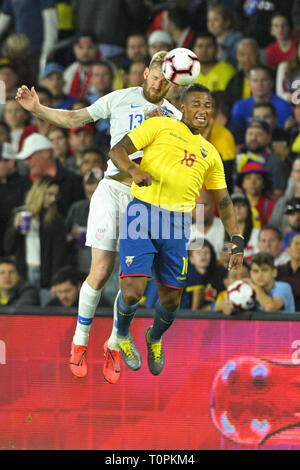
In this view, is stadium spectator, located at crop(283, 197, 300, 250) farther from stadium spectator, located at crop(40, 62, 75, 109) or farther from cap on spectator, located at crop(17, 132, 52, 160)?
stadium spectator, located at crop(40, 62, 75, 109)

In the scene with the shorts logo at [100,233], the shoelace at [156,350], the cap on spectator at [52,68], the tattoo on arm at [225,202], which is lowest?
the shoelace at [156,350]

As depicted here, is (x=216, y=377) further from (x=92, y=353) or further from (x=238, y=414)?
(x=92, y=353)

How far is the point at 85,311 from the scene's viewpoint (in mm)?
7707

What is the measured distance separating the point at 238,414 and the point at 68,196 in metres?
3.66

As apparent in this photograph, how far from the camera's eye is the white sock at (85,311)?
7629 mm

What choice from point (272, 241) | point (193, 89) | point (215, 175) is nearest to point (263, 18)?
point (272, 241)

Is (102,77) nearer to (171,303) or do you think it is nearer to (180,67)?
(180,67)

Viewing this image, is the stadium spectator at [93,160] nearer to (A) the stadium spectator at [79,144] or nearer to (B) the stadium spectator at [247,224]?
(A) the stadium spectator at [79,144]

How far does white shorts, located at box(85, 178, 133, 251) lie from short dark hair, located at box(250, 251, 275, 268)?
172 centimetres

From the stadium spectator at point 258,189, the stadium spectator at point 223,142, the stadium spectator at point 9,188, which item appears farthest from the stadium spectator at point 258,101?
the stadium spectator at point 9,188

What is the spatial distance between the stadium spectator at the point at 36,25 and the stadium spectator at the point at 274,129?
375 cm

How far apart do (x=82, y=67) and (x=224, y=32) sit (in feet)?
6.27

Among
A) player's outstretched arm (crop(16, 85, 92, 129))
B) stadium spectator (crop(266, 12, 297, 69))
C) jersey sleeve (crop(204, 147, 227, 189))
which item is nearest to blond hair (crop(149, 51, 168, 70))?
player's outstretched arm (crop(16, 85, 92, 129))

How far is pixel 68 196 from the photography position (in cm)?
1080
